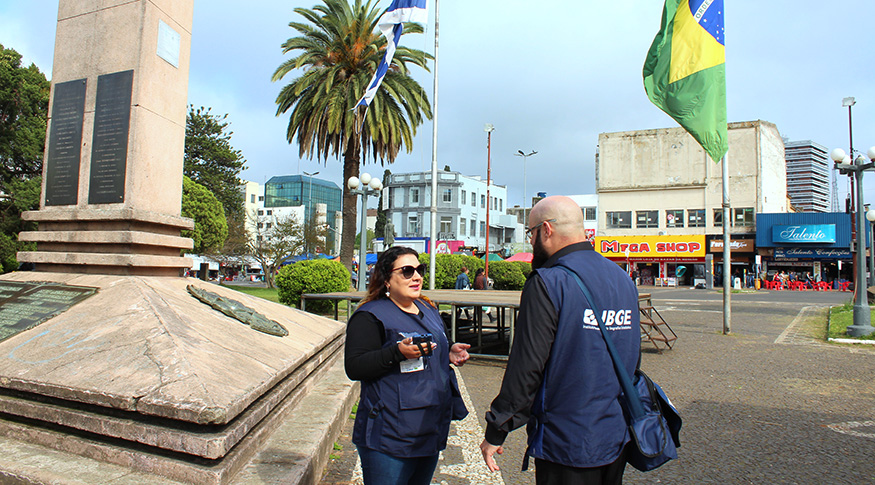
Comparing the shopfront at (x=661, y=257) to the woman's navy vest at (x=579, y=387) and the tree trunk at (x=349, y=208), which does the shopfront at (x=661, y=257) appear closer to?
the tree trunk at (x=349, y=208)

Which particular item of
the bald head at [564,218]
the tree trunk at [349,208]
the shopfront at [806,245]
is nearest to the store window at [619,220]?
the shopfront at [806,245]

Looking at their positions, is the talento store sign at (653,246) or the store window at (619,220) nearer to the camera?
the talento store sign at (653,246)

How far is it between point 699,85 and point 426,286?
49.2 feet

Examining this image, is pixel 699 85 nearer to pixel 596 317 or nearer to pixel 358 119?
pixel 596 317

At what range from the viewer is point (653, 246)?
49.0 m

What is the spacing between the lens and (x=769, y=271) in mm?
45125

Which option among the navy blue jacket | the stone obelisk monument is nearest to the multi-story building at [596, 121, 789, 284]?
the stone obelisk monument

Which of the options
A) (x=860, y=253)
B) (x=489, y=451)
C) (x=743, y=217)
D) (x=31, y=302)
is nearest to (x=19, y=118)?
(x=31, y=302)

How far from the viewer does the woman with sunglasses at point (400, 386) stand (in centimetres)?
235

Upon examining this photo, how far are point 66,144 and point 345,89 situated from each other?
13.7 meters

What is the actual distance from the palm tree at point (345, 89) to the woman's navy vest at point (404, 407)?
16.6 m

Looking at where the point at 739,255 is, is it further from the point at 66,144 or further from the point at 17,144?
the point at 66,144

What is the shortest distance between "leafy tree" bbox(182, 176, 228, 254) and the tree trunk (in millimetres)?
12882

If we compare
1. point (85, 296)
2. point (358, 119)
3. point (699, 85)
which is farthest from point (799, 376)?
point (358, 119)
